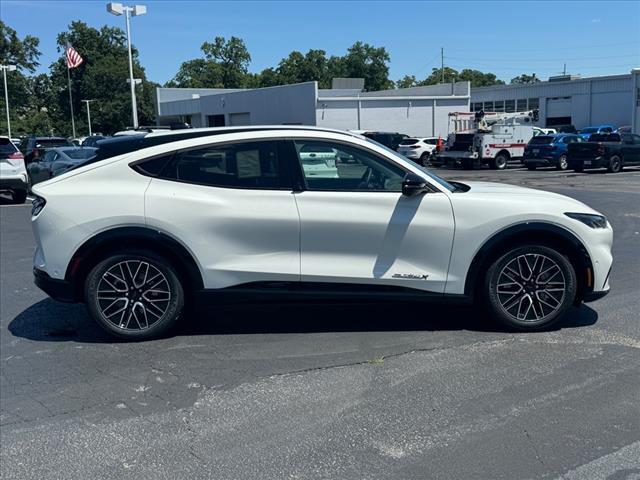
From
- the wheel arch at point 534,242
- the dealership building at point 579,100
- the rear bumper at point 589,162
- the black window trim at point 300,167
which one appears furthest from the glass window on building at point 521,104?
the black window trim at point 300,167

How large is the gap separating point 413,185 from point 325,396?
189 cm

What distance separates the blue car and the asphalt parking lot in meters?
24.7

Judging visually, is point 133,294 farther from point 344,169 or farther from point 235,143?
point 344,169

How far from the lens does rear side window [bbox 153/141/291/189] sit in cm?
538

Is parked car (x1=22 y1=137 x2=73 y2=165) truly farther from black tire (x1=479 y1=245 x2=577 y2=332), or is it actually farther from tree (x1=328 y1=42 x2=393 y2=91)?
tree (x1=328 y1=42 x2=393 y2=91)

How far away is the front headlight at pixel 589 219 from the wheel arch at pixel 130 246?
3.18 meters

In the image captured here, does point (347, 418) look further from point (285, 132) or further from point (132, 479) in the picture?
point (285, 132)

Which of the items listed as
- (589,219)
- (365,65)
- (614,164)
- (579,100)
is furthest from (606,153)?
(365,65)

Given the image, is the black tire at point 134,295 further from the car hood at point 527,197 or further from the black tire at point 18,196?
the black tire at point 18,196

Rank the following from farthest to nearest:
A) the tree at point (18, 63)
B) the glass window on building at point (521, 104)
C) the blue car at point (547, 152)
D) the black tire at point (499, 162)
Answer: the tree at point (18, 63) → the glass window on building at point (521, 104) → the black tire at point (499, 162) → the blue car at point (547, 152)

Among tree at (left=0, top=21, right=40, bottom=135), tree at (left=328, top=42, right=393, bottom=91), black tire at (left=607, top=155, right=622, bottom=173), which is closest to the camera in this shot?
black tire at (left=607, top=155, right=622, bottom=173)

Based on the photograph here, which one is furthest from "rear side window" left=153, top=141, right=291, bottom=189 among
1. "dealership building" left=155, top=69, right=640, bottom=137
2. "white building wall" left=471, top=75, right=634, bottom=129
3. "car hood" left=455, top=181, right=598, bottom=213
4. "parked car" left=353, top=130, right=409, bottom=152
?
"white building wall" left=471, top=75, right=634, bottom=129

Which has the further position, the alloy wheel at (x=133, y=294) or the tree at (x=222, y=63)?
the tree at (x=222, y=63)

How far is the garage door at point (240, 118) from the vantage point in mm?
47544
